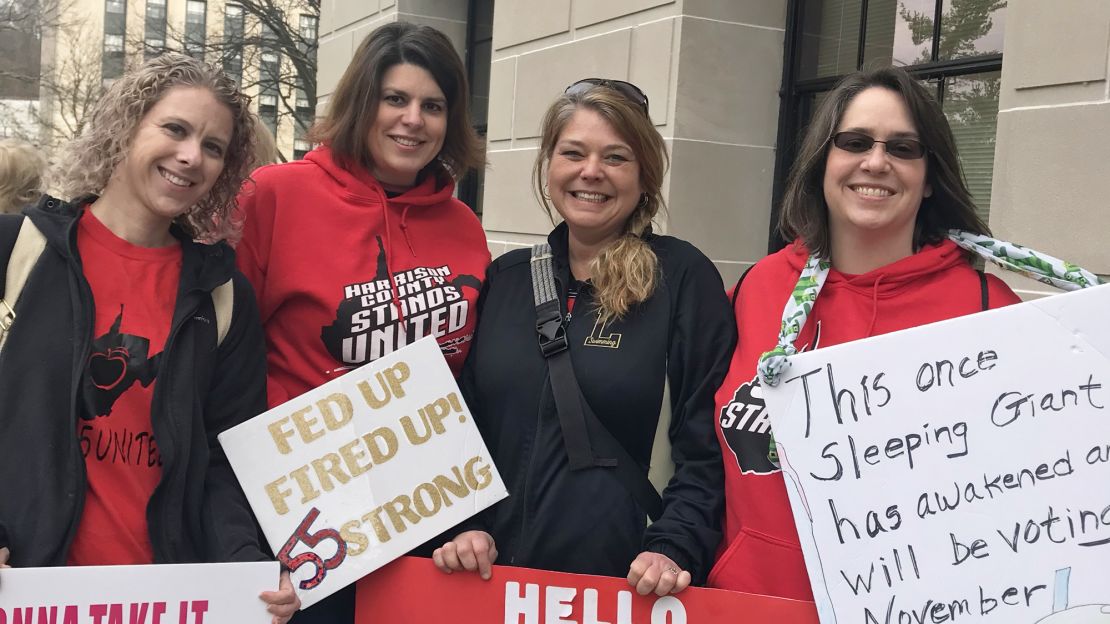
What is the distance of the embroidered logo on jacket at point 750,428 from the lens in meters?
2.32

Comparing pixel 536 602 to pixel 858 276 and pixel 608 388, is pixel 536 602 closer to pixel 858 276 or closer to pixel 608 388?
pixel 608 388

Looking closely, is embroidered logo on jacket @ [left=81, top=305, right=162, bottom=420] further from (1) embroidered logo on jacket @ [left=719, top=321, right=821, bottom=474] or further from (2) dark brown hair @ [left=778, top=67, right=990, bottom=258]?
(2) dark brown hair @ [left=778, top=67, right=990, bottom=258]

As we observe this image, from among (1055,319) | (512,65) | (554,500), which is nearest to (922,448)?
(1055,319)

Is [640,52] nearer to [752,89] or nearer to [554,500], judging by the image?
[752,89]

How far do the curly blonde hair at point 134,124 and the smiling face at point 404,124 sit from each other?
0.47 metres

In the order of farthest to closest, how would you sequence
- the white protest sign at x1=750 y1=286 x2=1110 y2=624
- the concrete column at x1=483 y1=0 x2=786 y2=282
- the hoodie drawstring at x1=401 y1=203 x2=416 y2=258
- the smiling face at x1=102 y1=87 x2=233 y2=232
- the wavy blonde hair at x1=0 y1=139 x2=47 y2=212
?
1. the concrete column at x1=483 y1=0 x2=786 y2=282
2. the wavy blonde hair at x1=0 y1=139 x2=47 y2=212
3. the hoodie drawstring at x1=401 y1=203 x2=416 y2=258
4. the smiling face at x1=102 y1=87 x2=233 y2=232
5. the white protest sign at x1=750 y1=286 x2=1110 y2=624

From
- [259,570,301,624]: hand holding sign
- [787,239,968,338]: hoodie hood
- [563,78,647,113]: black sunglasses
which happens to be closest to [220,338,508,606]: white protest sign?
[259,570,301,624]: hand holding sign

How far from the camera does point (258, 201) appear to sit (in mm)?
2926

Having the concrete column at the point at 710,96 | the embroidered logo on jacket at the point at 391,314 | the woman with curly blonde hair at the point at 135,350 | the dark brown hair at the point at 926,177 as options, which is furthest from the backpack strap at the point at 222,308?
the concrete column at the point at 710,96

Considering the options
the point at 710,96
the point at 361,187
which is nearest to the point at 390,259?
the point at 361,187

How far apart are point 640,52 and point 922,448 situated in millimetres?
4484

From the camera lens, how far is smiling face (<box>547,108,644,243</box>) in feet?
8.85

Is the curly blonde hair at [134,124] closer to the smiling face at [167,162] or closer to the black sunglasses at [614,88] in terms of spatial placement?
the smiling face at [167,162]

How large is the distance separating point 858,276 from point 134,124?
1730 mm
